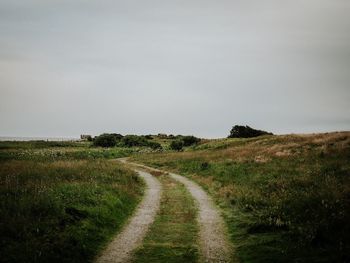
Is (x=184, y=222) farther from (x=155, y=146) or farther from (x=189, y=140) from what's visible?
(x=189, y=140)

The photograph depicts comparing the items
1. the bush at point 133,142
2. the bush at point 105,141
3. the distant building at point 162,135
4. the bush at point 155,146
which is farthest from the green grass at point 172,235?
the distant building at point 162,135

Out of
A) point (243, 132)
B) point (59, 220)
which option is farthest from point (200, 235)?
point (243, 132)

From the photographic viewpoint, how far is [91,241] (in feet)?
37.8

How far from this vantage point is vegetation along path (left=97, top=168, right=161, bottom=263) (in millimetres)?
10469

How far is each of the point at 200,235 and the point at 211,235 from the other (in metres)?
0.44

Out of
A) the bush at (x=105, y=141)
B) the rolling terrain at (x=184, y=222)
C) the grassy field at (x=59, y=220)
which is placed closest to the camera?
the grassy field at (x=59, y=220)

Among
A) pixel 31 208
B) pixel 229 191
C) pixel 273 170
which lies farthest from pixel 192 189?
pixel 31 208

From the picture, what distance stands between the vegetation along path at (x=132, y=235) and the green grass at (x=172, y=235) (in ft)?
0.95

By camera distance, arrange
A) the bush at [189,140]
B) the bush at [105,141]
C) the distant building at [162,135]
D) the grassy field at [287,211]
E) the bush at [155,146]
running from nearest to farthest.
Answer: the grassy field at [287,211]
the bush at [155,146]
the bush at [189,140]
the bush at [105,141]
the distant building at [162,135]

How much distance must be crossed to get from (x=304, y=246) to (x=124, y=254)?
5.53 m

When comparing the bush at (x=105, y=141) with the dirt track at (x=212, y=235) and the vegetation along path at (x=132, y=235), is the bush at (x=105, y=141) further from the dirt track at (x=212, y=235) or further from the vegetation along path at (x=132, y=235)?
the dirt track at (x=212, y=235)

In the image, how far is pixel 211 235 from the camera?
13117 mm

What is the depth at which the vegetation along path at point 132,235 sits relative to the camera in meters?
10.5

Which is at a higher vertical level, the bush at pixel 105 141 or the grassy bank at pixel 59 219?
the bush at pixel 105 141
